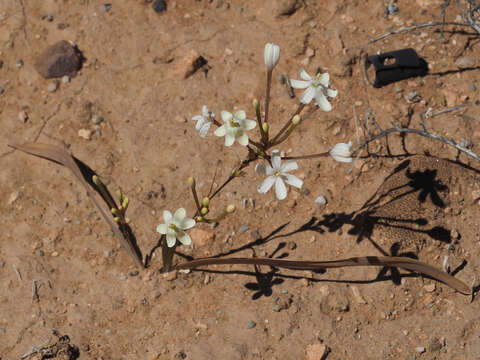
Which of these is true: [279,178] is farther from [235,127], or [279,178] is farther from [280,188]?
[235,127]

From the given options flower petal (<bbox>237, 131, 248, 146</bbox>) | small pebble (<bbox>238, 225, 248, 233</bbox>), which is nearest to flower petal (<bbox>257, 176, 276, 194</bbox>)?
flower petal (<bbox>237, 131, 248, 146</bbox>)

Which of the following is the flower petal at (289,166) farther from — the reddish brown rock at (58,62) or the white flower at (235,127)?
the reddish brown rock at (58,62)

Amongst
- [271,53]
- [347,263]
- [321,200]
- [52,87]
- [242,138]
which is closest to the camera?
[242,138]

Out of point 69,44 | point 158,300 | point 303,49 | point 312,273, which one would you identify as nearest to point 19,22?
point 69,44

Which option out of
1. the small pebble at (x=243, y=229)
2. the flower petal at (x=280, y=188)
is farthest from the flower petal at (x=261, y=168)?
the small pebble at (x=243, y=229)

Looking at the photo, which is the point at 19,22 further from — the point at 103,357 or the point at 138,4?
the point at 103,357

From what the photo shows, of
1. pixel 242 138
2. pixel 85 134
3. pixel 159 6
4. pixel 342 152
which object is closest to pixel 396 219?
pixel 342 152

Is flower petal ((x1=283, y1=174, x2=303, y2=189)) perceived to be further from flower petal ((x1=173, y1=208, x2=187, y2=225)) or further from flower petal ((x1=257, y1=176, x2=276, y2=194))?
flower petal ((x1=173, y1=208, x2=187, y2=225))

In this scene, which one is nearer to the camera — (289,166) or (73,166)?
(289,166)
